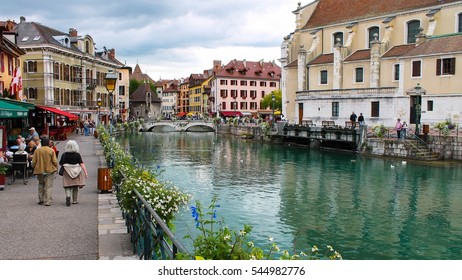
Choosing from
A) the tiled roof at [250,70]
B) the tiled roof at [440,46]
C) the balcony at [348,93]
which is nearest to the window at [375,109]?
the balcony at [348,93]

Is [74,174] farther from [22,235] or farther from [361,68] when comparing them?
[361,68]

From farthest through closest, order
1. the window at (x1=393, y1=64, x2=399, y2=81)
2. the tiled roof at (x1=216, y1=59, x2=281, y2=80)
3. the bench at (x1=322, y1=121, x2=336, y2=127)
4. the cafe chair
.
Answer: the tiled roof at (x1=216, y1=59, x2=281, y2=80)
the window at (x1=393, y1=64, x2=399, y2=81)
the bench at (x1=322, y1=121, x2=336, y2=127)
the cafe chair

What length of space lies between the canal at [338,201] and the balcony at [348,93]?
1103 centimetres

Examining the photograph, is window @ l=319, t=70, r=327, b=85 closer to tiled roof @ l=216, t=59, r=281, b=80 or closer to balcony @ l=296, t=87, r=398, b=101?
balcony @ l=296, t=87, r=398, b=101

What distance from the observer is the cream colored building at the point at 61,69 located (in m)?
54.5

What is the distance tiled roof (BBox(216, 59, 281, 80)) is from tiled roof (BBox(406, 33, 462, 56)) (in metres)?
62.7

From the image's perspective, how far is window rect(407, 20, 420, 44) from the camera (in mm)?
49969

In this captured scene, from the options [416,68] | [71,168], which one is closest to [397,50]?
[416,68]

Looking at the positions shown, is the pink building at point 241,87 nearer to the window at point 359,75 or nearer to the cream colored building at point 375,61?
the cream colored building at point 375,61

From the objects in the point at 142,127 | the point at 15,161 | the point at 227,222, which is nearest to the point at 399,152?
the point at 227,222

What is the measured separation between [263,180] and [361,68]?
30.0 metres

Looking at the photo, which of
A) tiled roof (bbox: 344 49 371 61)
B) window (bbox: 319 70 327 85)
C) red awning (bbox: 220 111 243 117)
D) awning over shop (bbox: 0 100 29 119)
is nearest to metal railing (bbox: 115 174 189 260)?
awning over shop (bbox: 0 100 29 119)

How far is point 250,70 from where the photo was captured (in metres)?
105

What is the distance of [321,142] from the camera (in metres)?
46.3
